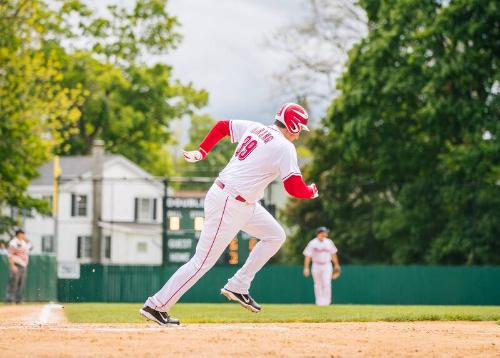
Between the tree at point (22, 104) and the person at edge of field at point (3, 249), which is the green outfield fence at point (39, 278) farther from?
the tree at point (22, 104)

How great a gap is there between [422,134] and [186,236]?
1241 cm

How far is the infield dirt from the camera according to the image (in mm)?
8336

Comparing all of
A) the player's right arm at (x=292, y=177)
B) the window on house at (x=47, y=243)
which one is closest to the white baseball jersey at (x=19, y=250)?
the player's right arm at (x=292, y=177)

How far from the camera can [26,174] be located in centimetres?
3522

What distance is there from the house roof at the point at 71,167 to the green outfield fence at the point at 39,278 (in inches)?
1049

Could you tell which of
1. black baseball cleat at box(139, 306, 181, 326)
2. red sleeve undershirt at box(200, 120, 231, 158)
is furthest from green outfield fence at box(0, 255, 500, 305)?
black baseball cleat at box(139, 306, 181, 326)

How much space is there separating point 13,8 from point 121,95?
2233 cm

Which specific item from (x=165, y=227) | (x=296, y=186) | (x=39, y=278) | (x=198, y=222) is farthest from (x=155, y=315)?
(x=39, y=278)

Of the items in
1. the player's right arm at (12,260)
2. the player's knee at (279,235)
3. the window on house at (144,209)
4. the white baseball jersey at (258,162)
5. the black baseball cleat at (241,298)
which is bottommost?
the black baseball cleat at (241,298)

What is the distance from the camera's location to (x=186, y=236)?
28328 millimetres

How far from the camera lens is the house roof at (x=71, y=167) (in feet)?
198

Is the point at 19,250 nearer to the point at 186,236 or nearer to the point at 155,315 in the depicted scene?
the point at 186,236

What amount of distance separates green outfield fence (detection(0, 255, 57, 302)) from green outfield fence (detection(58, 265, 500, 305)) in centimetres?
120

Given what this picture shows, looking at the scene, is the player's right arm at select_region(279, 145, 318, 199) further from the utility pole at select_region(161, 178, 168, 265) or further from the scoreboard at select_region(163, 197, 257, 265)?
the utility pole at select_region(161, 178, 168, 265)
